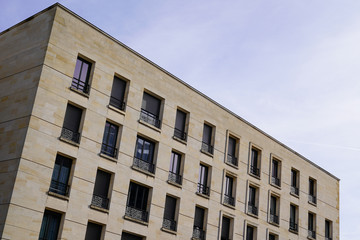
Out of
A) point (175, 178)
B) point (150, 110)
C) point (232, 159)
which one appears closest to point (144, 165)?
point (175, 178)

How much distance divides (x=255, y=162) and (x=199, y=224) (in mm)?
7683

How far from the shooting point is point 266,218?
37250 millimetres

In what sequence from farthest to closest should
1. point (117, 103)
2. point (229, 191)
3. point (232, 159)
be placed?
point (232, 159) → point (229, 191) → point (117, 103)

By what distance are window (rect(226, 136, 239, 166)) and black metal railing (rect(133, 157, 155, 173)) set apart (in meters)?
6.84

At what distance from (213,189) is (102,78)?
33.9 feet

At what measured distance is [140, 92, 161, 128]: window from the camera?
30.9m

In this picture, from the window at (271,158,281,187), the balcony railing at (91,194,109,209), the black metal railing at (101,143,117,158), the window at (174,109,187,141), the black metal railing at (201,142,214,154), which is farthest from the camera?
the window at (271,158,281,187)

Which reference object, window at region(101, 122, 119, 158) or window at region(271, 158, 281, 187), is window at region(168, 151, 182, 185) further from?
window at region(271, 158, 281, 187)

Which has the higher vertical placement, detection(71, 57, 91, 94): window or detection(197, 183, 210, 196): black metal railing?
detection(71, 57, 91, 94): window

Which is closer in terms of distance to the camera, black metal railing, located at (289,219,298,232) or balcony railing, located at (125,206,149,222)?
balcony railing, located at (125,206,149,222)

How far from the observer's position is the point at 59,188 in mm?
25906

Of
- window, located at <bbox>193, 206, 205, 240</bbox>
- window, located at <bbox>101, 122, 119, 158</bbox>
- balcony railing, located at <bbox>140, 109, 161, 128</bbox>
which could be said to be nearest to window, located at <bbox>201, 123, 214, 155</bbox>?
window, located at <bbox>193, 206, 205, 240</bbox>

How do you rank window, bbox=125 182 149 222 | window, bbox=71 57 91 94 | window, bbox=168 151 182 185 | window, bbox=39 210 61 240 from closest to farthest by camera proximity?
window, bbox=39 210 61 240 < window, bbox=71 57 91 94 < window, bbox=125 182 149 222 < window, bbox=168 151 182 185

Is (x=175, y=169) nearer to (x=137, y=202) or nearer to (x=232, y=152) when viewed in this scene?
(x=137, y=202)
